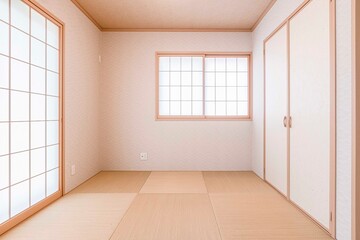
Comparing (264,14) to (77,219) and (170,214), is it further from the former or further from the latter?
(77,219)

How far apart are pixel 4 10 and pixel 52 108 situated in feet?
3.86

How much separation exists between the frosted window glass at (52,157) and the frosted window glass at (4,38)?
1.21m

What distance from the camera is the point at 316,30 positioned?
7.70 ft

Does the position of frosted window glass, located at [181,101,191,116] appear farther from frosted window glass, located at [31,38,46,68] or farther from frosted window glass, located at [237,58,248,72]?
frosted window glass, located at [31,38,46,68]

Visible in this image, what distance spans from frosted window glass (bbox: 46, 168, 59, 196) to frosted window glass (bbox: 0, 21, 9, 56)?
1.44 meters

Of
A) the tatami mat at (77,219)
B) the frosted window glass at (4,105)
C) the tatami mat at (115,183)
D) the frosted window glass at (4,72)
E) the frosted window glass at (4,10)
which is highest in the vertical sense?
the frosted window glass at (4,10)

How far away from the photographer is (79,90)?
3.72m

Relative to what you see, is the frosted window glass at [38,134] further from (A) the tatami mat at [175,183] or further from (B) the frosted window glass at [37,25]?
(A) the tatami mat at [175,183]

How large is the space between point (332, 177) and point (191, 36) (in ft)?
11.2

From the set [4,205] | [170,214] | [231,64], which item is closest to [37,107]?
[4,205]

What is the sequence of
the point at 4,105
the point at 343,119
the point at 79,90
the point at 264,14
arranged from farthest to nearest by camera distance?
the point at 264,14 < the point at 79,90 < the point at 4,105 < the point at 343,119

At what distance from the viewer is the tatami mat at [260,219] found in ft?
6.94

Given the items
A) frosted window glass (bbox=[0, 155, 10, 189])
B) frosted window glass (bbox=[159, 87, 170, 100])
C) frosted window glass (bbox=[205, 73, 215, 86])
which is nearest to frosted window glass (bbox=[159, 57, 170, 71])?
frosted window glass (bbox=[159, 87, 170, 100])

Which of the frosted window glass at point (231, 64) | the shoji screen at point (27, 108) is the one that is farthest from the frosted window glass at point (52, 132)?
the frosted window glass at point (231, 64)
